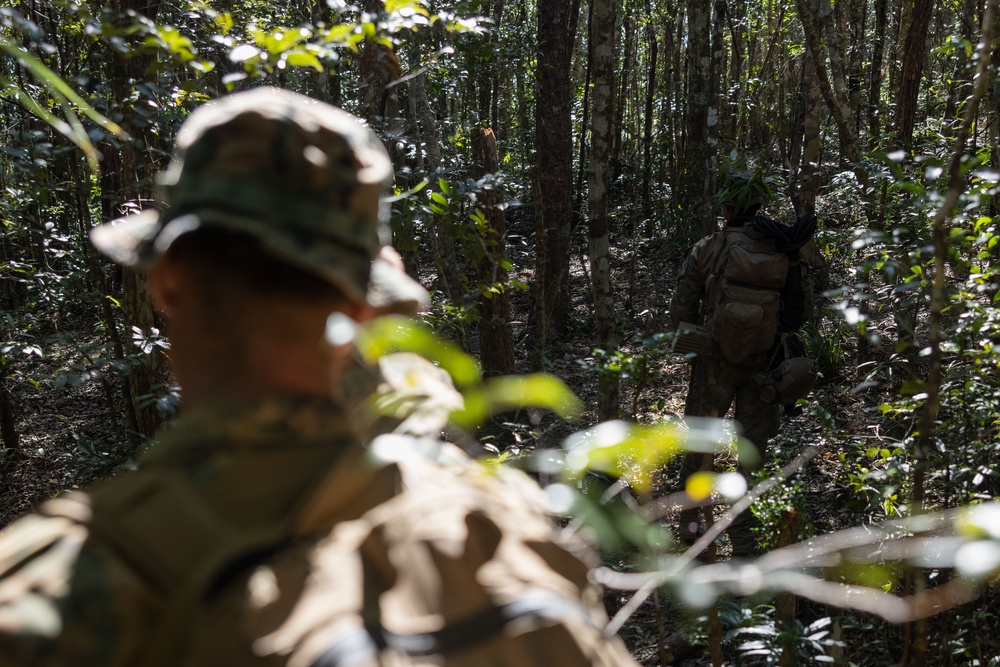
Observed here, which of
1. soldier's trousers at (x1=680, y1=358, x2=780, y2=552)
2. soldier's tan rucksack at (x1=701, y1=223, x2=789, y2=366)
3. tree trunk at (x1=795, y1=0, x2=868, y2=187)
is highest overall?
tree trunk at (x1=795, y1=0, x2=868, y2=187)

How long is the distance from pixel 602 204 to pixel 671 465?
2.04 metres

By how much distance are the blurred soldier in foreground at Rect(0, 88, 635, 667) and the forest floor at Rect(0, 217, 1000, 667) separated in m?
1.19

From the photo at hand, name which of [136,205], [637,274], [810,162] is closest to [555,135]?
[810,162]

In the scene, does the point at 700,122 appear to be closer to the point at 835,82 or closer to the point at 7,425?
the point at 835,82

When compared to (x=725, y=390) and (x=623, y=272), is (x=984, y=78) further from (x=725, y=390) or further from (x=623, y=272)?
(x=623, y=272)

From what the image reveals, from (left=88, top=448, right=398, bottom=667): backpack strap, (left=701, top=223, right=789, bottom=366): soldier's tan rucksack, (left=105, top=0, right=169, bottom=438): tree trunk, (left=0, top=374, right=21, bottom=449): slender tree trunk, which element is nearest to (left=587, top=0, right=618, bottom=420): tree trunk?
(left=701, top=223, right=789, bottom=366): soldier's tan rucksack

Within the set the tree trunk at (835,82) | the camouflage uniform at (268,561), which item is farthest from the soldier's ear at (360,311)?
the tree trunk at (835,82)

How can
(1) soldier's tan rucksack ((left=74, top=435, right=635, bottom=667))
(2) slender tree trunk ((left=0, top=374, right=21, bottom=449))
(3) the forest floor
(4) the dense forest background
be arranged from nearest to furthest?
(1) soldier's tan rucksack ((left=74, top=435, right=635, bottom=667)) < (4) the dense forest background < (3) the forest floor < (2) slender tree trunk ((left=0, top=374, right=21, bottom=449))

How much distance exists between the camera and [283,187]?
98cm

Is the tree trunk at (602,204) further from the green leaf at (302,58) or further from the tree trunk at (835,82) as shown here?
the green leaf at (302,58)

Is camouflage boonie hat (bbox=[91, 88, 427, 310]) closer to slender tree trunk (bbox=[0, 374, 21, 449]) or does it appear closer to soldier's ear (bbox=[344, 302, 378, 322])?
soldier's ear (bbox=[344, 302, 378, 322])

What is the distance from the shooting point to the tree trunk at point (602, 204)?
5.43 m

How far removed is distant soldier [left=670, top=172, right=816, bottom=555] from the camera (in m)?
4.77

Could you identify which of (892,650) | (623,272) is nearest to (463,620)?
(892,650)
